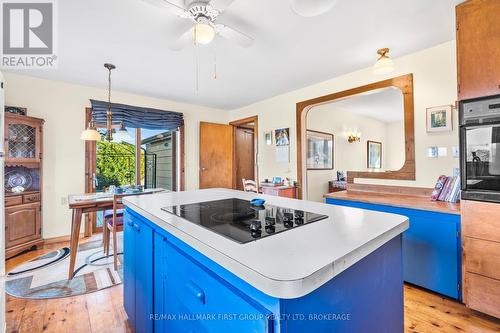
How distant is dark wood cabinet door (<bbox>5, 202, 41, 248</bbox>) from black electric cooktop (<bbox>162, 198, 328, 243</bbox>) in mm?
2743

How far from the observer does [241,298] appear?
622 mm

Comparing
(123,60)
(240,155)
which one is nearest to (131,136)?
(123,60)

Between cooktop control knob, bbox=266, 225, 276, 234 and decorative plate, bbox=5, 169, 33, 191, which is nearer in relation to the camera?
cooktop control knob, bbox=266, 225, 276, 234

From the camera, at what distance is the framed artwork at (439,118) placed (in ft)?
7.55

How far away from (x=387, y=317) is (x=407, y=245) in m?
1.37

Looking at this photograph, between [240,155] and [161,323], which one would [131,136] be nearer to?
[240,155]

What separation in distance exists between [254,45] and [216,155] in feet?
9.04

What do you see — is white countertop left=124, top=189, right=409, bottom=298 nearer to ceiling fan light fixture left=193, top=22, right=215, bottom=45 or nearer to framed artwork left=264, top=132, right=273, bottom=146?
ceiling fan light fixture left=193, top=22, right=215, bottom=45

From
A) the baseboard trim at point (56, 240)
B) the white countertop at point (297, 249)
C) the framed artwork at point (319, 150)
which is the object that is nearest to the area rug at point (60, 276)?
the baseboard trim at point (56, 240)

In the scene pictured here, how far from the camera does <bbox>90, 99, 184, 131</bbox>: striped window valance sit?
11.9 feet

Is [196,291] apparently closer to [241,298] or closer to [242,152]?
[241,298]

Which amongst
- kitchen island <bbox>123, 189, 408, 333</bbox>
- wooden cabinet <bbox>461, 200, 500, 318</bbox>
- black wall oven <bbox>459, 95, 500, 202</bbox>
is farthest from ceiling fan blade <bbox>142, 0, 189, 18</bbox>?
wooden cabinet <bbox>461, 200, 500, 318</bbox>

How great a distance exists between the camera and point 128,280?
5.00ft

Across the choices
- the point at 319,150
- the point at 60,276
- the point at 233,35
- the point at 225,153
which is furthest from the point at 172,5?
the point at 319,150
